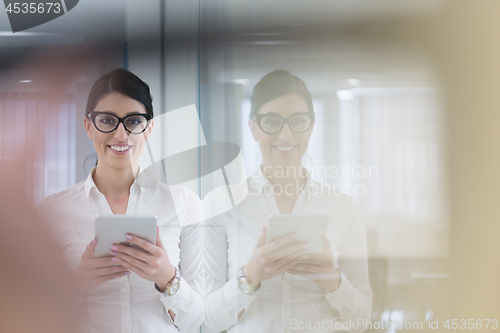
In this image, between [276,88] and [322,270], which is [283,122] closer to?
[276,88]

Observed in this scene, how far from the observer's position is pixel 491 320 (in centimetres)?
121

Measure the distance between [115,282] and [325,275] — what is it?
0.68 m

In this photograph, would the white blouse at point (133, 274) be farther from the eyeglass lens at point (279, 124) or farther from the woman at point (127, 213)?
the eyeglass lens at point (279, 124)

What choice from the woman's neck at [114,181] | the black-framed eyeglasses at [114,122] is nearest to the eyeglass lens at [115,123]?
the black-framed eyeglasses at [114,122]

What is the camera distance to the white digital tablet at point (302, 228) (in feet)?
3.51

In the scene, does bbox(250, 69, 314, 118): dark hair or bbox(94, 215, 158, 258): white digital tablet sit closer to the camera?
bbox(94, 215, 158, 258): white digital tablet

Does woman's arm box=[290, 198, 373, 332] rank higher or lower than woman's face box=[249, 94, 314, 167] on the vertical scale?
lower

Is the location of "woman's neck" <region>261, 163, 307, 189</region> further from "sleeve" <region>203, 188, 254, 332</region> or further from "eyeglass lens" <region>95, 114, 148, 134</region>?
"eyeglass lens" <region>95, 114, 148, 134</region>

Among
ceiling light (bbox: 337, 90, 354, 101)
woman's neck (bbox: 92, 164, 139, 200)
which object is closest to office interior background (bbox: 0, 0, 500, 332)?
ceiling light (bbox: 337, 90, 354, 101)

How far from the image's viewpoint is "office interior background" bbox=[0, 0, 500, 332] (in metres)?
1.13

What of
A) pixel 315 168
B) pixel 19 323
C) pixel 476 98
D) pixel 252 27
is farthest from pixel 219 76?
pixel 19 323

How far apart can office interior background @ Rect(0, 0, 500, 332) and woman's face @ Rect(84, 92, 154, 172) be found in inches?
3.4

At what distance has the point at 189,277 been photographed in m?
1.11

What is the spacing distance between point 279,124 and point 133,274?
672 mm
